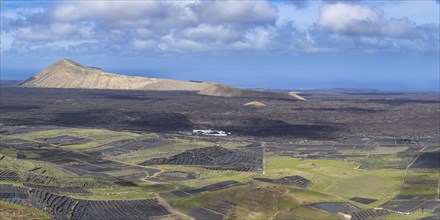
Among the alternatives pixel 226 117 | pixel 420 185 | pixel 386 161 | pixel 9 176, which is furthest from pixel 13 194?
pixel 226 117

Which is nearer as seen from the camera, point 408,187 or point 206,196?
point 206,196

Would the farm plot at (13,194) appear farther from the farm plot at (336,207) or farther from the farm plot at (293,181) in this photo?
the farm plot at (293,181)

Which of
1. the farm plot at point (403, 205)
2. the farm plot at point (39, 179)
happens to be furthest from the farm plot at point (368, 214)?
the farm plot at point (39, 179)

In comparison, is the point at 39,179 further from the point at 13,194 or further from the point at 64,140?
the point at 64,140

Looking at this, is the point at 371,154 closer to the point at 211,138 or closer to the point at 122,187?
the point at 211,138

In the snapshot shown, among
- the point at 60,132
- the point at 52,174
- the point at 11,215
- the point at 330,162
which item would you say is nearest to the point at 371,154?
the point at 330,162
